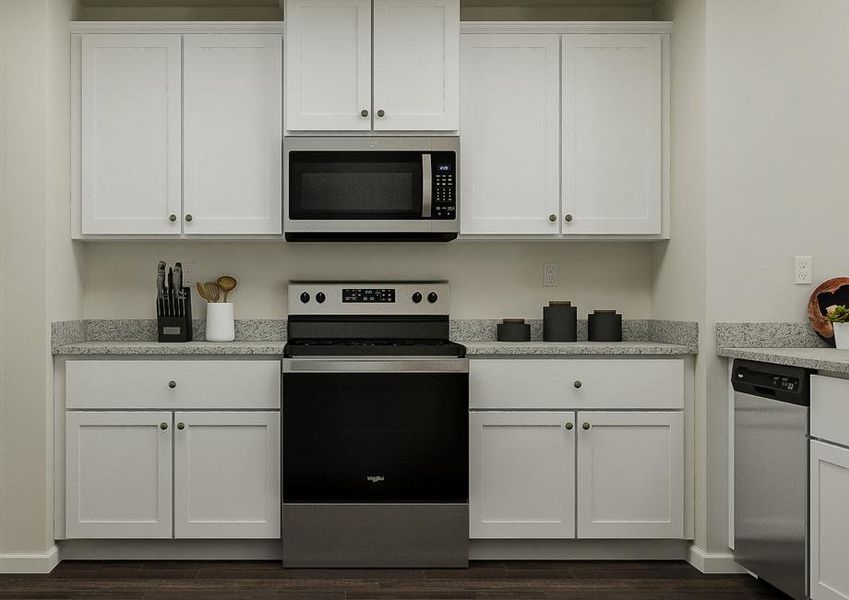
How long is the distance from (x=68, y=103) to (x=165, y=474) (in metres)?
1.52

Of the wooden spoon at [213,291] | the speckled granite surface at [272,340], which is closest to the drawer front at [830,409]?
the speckled granite surface at [272,340]

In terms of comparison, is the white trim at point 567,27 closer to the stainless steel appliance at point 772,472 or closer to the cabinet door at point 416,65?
the cabinet door at point 416,65

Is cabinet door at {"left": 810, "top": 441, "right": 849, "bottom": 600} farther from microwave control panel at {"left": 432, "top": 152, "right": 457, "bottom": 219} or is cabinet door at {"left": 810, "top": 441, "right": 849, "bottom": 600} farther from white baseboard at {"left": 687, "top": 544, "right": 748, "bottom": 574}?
microwave control panel at {"left": 432, "top": 152, "right": 457, "bottom": 219}

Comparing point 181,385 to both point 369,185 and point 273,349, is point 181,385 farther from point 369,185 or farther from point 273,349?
point 369,185

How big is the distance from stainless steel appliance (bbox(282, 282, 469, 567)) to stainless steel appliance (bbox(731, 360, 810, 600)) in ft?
3.22

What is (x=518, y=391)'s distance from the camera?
333cm

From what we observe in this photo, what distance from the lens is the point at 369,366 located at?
3221mm

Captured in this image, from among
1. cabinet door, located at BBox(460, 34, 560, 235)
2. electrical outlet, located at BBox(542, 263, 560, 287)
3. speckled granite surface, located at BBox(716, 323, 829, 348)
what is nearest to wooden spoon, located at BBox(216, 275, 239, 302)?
cabinet door, located at BBox(460, 34, 560, 235)

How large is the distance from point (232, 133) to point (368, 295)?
2.88ft

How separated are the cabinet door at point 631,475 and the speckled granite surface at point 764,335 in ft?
1.18

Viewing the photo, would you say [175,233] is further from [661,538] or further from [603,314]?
[661,538]

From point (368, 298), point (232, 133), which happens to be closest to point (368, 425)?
point (368, 298)

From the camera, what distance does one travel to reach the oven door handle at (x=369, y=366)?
10.6ft

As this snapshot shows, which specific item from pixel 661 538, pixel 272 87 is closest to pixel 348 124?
pixel 272 87
